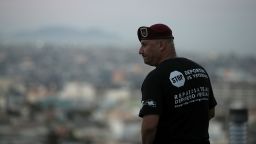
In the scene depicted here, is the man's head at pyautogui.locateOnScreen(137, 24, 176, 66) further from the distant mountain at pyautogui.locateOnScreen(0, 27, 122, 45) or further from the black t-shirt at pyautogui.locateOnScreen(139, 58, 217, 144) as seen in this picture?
the distant mountain at pyautogui.locateOnScreen(0, 27, 122, 45)

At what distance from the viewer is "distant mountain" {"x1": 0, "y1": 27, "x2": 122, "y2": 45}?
45734 mm

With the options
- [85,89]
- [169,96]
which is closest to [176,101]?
[169,96]

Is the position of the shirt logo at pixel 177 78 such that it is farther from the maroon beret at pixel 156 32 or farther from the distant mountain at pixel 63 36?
the distant mountain at pixel 63 36

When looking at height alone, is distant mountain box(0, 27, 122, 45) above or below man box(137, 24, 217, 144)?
above

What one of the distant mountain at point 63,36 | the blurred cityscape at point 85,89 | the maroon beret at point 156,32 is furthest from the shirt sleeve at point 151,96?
the distant mountain at point 63,36

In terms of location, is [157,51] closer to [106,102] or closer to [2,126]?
[2,126]

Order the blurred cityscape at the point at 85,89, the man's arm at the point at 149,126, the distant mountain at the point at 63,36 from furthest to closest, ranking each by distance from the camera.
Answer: the distant mountain at the point at 63,36
the blurred cityscape at the point at 85,89
the man's arm at the point at 149,126

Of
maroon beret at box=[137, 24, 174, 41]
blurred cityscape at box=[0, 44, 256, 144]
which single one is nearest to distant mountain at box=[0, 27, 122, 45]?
blurred cityscape at box=[0, 44, 256, 144]

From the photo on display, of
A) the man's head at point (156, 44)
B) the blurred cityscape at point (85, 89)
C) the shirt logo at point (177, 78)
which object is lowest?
the shirt logo at point (177, 78)

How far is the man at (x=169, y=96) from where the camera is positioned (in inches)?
75.8

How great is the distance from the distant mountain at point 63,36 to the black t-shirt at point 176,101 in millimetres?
42016

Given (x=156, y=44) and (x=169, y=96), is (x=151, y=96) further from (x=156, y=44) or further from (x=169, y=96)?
(x=156, y=44)

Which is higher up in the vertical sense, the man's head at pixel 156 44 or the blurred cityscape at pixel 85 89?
the blurred cityscape at pixel 85 89

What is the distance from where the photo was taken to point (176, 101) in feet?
6.44
